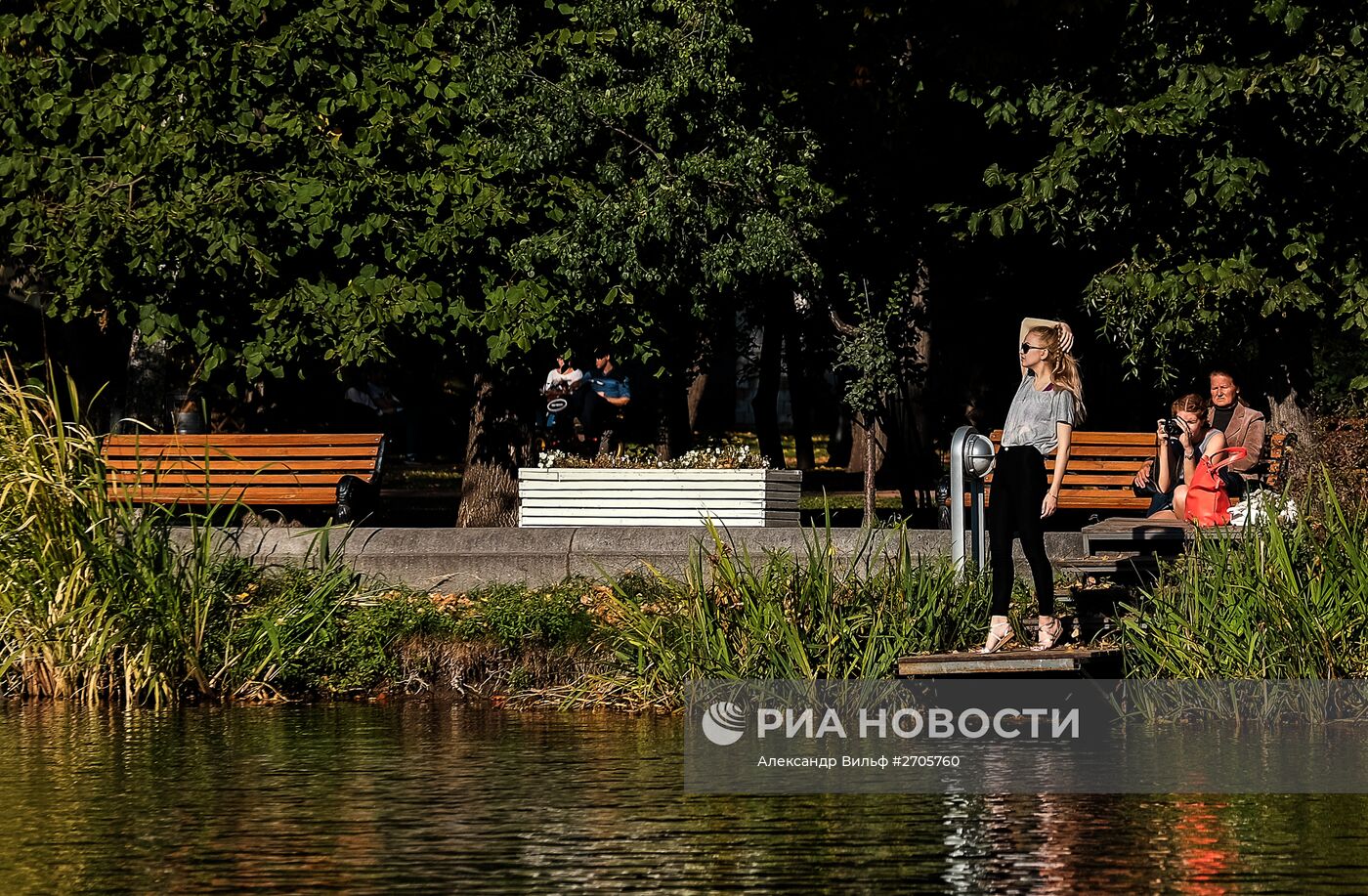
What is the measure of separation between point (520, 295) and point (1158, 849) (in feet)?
27.0

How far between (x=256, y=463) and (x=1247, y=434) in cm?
626

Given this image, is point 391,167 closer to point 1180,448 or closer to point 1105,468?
point 1105,468

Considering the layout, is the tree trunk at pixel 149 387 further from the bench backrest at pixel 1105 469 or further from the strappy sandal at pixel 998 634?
the strappy sandal at pixel 998 634

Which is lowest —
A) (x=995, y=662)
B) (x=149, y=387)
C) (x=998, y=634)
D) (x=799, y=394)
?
(x=995, y=662)

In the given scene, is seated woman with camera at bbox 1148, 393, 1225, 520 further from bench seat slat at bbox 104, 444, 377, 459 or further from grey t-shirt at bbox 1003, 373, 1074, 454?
bench seat slat at bbox 104, 444, 377, 459

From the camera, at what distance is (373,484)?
14805 mm

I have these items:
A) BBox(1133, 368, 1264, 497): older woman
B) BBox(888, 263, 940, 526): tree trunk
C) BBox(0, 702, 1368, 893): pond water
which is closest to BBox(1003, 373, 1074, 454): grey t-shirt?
BBox(0, 702, 1368, 893): pond water

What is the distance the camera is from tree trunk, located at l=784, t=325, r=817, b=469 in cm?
1958

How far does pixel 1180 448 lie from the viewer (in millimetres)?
13641

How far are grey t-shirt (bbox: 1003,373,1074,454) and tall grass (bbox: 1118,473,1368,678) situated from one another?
3.02ft

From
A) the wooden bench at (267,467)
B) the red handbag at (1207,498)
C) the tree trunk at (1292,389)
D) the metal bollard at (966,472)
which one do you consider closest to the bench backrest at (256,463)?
the wooden bench at (267,467)

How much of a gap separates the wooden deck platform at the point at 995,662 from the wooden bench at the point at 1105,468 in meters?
4.06

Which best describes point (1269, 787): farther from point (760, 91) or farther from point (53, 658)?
point (760, 91)

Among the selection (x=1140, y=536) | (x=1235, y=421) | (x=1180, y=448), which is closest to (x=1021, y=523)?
(x=1140, y=536)
